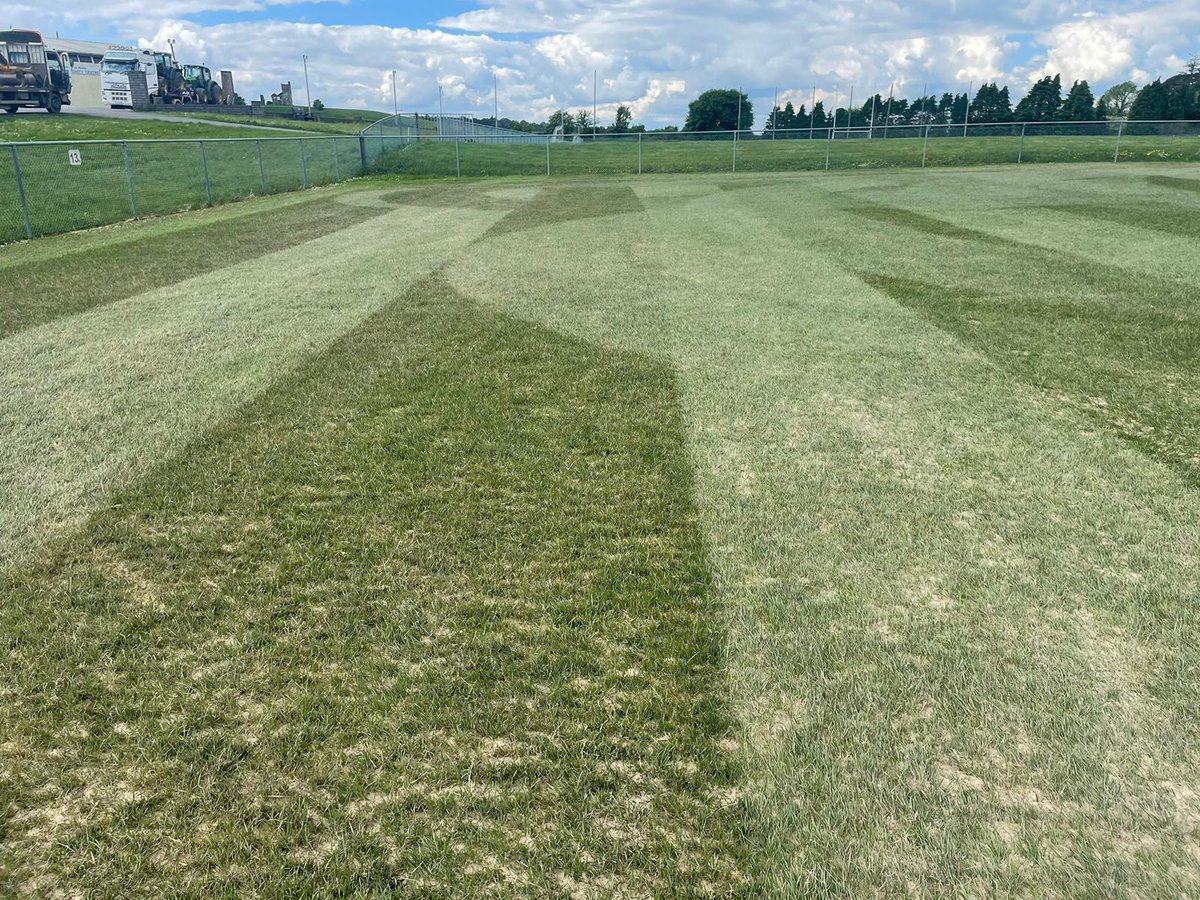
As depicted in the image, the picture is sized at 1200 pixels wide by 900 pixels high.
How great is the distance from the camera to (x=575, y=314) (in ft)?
23.2

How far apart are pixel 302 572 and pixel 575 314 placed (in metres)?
4.53

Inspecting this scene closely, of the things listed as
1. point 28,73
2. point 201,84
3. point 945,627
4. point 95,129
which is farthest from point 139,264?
point 201,84

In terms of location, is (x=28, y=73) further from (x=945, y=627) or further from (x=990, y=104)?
(x=990, y=104)

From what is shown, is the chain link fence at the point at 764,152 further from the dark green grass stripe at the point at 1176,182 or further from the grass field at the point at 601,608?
the grass field at the point at 601,608

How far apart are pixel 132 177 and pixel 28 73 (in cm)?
3094

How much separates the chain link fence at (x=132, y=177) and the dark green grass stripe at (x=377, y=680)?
11.7 meters

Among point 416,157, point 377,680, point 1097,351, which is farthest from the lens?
point 416,157

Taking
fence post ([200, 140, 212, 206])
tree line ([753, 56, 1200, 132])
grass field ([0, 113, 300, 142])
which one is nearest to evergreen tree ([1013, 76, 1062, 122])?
tree line ([753, 56, 1200, 132])

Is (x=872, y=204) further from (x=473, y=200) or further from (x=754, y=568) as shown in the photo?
(x=754, y=568)

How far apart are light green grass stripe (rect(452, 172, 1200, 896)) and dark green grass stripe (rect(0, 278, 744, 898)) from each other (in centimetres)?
24

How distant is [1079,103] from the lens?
220 ft

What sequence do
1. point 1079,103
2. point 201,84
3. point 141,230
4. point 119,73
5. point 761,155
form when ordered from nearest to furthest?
point 141,230 < point 761,155 < point 119,73 < point 201,84 < point 1079,103

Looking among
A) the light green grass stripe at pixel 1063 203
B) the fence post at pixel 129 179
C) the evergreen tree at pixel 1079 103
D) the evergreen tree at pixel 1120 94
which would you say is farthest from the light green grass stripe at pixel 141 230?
the evergreen tree at pixel 1120 94

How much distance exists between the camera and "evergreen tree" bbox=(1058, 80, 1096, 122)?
65938 mm
